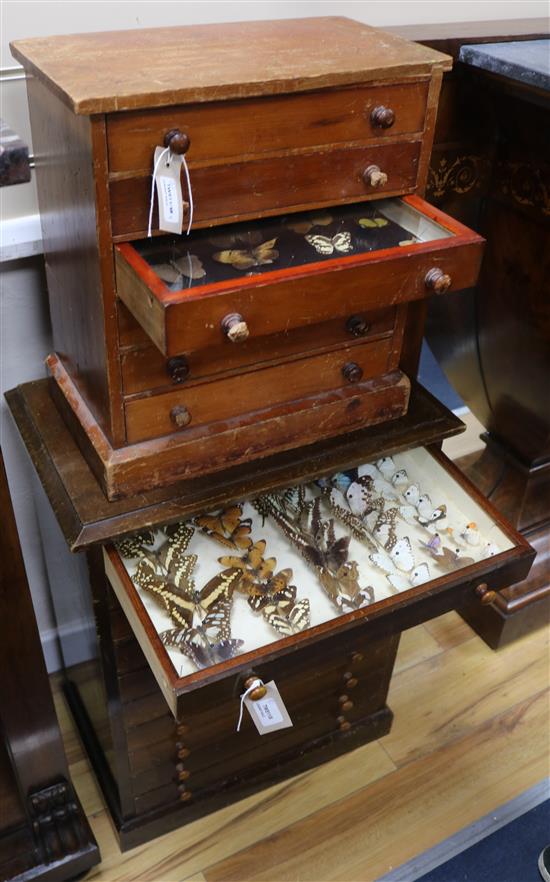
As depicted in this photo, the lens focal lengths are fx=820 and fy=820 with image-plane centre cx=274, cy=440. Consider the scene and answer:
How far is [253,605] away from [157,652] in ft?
0.56

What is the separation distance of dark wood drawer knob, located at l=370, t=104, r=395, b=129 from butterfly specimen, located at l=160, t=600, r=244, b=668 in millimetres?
644

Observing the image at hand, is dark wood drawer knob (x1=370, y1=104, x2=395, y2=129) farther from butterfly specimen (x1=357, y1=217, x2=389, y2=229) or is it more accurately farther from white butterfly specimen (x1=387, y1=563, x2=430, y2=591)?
white butterfly specimen (x1=387, y1=563, x2=430, y2=591)

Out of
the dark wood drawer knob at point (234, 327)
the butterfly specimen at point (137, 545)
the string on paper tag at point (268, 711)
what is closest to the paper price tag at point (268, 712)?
the string on paper tag at point (268, 711)

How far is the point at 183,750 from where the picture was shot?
4.53 ft

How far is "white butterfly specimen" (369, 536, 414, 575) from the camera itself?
3.81 feet

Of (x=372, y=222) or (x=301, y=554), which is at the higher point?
(x=372, y=222)

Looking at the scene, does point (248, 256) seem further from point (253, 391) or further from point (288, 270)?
point (253, 391)

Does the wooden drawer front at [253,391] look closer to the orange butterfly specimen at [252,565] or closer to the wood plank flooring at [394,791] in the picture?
the orange butterfly specimen at [252,565]

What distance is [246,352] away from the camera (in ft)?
3.44

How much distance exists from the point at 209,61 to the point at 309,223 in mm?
231

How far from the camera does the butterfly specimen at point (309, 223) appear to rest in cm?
103

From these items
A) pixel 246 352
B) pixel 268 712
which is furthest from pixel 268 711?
pixel 246 352

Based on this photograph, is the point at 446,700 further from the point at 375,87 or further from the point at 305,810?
the point at 375,87

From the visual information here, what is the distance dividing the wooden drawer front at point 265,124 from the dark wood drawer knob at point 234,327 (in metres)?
0.17
